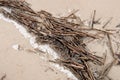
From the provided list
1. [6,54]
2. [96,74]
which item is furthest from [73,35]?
[6,54]

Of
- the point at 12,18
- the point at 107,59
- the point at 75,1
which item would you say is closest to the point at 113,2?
the point at 75,1

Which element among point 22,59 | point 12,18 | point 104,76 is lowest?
point 104,76

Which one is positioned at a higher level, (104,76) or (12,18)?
(12,18)

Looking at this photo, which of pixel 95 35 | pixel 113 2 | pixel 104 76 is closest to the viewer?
pixel 104 76

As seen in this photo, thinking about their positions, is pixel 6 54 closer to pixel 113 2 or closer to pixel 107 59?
pixel 107 59

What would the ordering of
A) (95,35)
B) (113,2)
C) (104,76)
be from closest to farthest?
(104,76) → (95,35) → (113,2)

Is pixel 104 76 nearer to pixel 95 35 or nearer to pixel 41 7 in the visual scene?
pixel 95 35

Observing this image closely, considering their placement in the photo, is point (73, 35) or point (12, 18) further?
point (12, 18)
